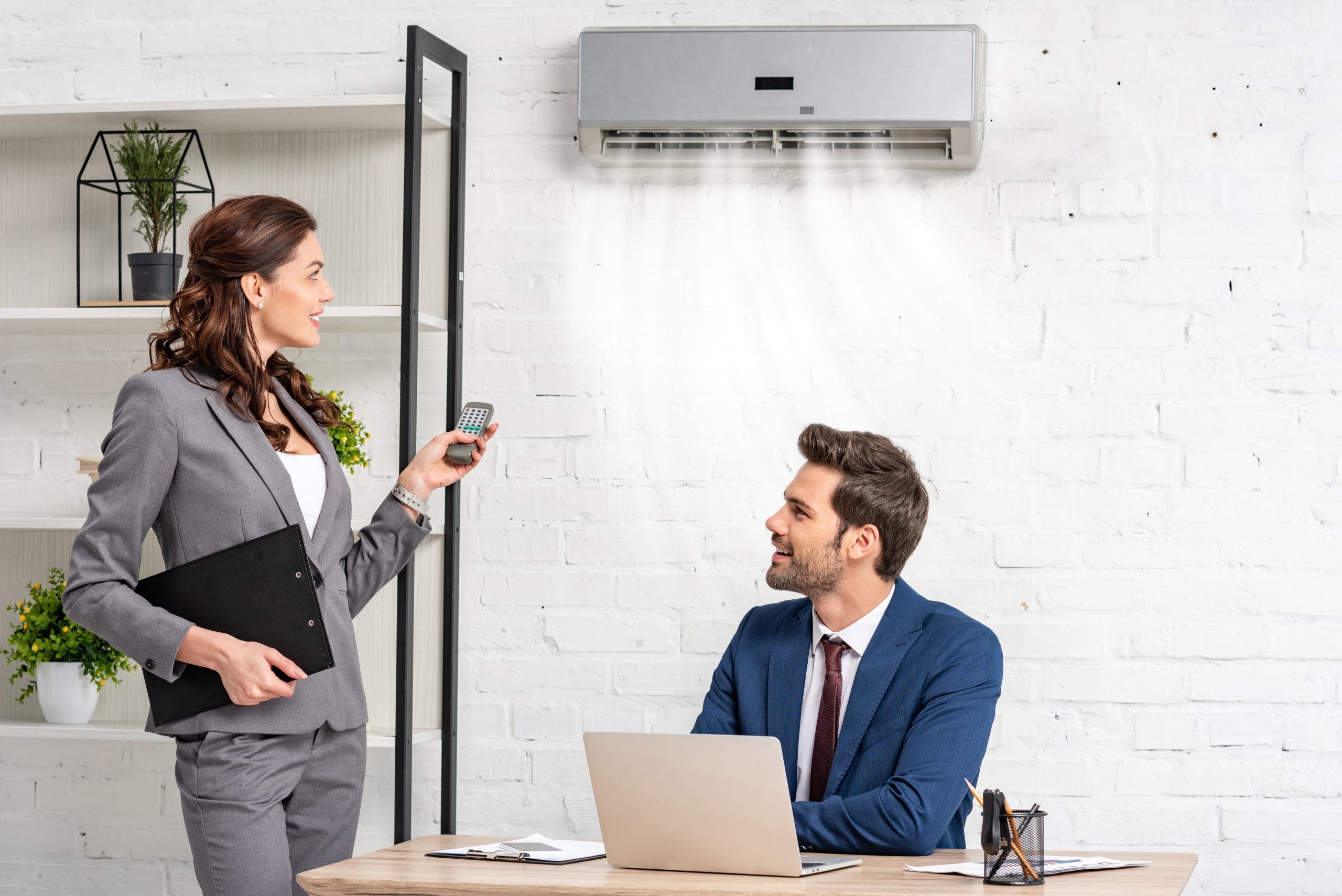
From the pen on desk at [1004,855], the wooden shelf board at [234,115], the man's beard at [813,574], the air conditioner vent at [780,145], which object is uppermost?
the wooden shelf board at [234,115]

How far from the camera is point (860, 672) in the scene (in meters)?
1.98

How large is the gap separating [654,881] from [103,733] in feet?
4.48

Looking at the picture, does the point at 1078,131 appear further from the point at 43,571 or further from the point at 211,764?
the point at 43,571

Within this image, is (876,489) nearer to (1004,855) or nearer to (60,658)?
(1004,855)

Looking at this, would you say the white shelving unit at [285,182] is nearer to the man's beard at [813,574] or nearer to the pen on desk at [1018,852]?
the man's beard at [813,574]

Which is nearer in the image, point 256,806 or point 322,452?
point 256,806

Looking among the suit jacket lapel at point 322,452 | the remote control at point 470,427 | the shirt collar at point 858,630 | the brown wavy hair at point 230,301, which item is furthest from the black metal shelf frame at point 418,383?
the shirt collar at point 858,630

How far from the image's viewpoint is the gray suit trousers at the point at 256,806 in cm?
176

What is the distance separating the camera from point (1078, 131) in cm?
250

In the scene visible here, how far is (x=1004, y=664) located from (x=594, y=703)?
2.56ft

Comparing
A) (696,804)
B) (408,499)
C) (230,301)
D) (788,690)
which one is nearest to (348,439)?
(408,499)

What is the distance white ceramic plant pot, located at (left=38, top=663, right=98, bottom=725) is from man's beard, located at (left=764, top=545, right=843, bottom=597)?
133 cm

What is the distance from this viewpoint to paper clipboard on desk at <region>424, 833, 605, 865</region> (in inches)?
65.7

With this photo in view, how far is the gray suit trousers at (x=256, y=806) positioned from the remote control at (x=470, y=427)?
0.49m
